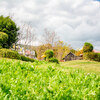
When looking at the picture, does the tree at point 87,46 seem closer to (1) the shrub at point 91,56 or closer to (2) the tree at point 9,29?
(1) the shrub at point 91,56

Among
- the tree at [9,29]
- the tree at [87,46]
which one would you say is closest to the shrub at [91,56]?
the tree at [87,46]

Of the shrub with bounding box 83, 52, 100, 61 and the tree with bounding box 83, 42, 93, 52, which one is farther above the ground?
the tree with bounding box 83, 42, 93, 52

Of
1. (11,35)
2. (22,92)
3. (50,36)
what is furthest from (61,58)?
(22,92)

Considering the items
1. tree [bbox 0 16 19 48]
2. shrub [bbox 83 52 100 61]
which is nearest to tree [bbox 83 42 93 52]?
shrub [bbox 83 52 100 61]

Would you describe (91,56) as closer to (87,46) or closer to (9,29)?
(87,46)

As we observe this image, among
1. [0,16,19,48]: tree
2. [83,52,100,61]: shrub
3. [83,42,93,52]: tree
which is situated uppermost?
[0,16,19,48]: tree

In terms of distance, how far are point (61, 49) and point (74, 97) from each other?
1276 inches

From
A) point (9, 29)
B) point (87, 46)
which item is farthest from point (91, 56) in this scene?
point (9, 29)

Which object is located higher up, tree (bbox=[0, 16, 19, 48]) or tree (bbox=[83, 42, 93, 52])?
tree (bbox=[0, 16, 19, 48])

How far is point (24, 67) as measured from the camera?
18.9 ft

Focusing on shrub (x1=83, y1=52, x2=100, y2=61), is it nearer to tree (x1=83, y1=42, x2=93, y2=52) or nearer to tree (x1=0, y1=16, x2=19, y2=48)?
tree (x1=83, y1=42, x2=93, y2=52)

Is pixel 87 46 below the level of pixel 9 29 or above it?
below

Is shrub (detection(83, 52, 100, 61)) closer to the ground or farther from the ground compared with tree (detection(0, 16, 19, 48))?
closer to the ground

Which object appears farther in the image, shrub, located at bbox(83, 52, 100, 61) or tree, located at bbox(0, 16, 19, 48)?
shrub, located at bbox(83, 52, 100, 61)
